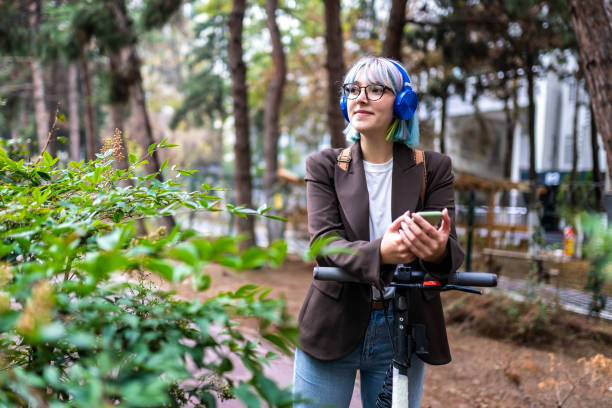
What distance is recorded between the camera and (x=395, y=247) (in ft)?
5.43

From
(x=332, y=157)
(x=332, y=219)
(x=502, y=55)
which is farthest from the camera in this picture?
(x=502, y=55)

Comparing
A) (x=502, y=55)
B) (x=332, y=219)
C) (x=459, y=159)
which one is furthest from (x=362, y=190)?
(x=459, y=159)

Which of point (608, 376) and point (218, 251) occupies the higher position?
point (218, 251)

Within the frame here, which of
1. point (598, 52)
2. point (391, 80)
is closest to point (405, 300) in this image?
point (391, 80)

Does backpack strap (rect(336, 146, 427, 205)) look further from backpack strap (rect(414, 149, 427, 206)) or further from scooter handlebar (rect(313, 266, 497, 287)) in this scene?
scooter handlebar (rect(313, 266, 497, 287))

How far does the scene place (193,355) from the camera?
112 centimetres

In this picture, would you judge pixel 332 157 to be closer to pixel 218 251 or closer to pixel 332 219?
pixel 332 219

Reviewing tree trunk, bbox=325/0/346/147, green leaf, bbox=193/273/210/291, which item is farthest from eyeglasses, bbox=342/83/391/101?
tree trunk, bbox=325/0/346/147

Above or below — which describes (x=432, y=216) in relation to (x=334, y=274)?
above

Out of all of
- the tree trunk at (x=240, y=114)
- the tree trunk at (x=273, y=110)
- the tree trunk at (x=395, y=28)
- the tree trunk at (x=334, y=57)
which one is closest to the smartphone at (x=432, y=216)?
the tree trunk at (x=334, y=57)

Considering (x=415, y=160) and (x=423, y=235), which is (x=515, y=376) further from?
(x=423, y=235)

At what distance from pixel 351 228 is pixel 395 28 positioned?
7370 millimetres

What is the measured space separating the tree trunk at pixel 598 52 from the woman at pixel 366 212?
3.18 meters

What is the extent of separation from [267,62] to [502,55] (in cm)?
1070
